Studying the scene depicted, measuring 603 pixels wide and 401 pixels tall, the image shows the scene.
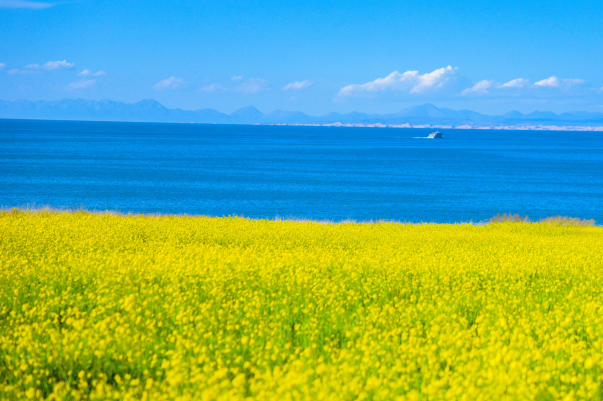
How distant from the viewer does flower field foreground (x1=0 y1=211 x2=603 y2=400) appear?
5.42 m

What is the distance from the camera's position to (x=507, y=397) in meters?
4.87

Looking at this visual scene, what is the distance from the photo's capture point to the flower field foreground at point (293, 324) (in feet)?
17.8

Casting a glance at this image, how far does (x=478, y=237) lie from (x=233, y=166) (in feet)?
216

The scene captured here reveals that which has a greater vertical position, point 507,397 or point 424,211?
point 507,397

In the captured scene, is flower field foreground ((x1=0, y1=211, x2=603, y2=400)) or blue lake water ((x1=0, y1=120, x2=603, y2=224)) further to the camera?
blue lake water ((x1=0, y1=120, x2=603, y2=224))

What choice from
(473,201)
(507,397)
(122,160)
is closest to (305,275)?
(507,397)

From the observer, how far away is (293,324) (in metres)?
A: 7.95

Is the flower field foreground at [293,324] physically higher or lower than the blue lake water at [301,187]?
higher

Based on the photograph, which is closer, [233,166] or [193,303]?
[193,303]

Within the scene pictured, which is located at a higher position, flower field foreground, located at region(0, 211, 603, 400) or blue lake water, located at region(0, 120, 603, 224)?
flower field foreground, located at region(0, 211, 603, 400)

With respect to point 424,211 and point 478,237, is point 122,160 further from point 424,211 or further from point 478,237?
point 478,237

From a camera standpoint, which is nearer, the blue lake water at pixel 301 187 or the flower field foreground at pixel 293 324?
the flower field foreground at pixel 293 324

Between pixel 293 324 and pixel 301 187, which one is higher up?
pixel 293 324

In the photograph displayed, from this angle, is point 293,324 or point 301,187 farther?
point 301,187
